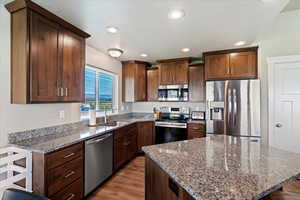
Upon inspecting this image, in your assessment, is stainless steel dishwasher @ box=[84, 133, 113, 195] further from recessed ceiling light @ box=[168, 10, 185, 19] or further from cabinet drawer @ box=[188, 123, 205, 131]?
recessed ceiling light @ box=[168, 10, 185, 19]

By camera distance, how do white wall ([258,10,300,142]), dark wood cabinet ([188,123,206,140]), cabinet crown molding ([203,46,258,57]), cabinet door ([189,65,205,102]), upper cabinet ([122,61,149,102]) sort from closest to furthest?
1. white wall ([258,10,300,142])
2. cabinet crown molding ([203,46,258,57])
3. dark wood cabinet ([188,123,206,140])
4. cabinet door ([189,65,205,102])
5. upper cabinet ([122,61,149,102])

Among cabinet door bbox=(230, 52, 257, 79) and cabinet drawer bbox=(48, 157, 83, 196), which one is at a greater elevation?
cabinet door bbox=(230, 52, 257, 79)

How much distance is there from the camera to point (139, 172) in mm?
3012

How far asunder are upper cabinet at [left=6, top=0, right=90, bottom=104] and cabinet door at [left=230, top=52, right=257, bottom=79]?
9.95 feet

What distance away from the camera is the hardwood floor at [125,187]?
2.25m

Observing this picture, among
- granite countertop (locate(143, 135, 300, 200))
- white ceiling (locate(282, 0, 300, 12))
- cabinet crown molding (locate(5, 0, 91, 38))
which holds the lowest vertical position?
granite countertop (locate(143, 135, 300, 200))

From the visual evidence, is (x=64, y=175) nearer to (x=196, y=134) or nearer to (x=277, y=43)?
(x=196, y=134)

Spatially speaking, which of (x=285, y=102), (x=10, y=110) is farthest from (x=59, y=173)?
(x=285, y=102)

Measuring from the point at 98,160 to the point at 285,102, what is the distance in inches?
Result: 141

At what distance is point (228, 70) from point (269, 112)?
1.15m

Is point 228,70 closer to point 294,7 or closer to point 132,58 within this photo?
point 294,7

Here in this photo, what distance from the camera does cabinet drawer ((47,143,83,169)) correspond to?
63.2 inches

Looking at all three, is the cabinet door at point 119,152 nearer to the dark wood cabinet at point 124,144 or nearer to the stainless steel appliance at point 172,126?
the dark wood cabinet at point 124,144

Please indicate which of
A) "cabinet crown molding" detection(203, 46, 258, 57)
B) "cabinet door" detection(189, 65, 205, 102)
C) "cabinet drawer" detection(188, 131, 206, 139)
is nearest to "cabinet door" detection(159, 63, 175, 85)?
"cabinet door" detection(189, 65, 205, 102)
